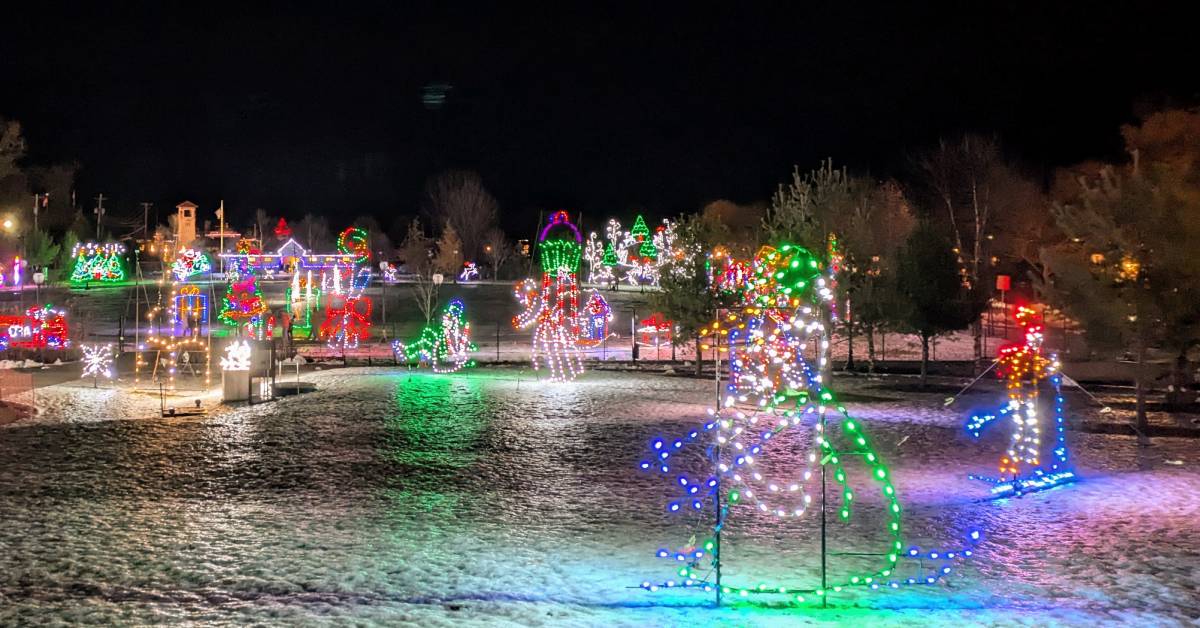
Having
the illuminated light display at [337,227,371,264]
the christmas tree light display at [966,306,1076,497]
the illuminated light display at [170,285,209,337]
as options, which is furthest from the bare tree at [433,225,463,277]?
the christmas tree light display at [966,306,1076,497]

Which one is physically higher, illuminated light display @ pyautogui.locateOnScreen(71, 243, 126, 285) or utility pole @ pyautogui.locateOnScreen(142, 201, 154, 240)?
utility pole @ pyautogui.locateOnScreen(142, 201, 154, 240)

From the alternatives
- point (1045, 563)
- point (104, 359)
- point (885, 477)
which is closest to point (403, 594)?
point (885, 477)

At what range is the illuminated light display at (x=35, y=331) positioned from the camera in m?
28.2

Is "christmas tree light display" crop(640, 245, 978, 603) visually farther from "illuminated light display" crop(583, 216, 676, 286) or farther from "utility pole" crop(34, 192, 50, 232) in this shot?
"illuminated light display" crop(583, 216, 676, 286)

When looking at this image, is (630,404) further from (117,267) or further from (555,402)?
(117,267)

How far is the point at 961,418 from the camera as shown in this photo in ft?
60.2

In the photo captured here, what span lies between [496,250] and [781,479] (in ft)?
296

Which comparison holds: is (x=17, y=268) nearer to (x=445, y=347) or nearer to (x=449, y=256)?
(x=449, y=256)

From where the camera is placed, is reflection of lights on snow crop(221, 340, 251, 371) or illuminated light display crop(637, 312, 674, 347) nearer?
reflection of lights on snow crop(221, 340, 251, 371)

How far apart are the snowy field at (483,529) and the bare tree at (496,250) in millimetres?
84682

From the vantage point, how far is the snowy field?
765 centimetres

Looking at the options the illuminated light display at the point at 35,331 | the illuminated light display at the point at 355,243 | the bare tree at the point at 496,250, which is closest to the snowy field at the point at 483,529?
the illuminated light display at the point at 35,331

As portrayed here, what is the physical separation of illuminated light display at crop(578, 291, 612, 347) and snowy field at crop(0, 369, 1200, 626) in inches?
630

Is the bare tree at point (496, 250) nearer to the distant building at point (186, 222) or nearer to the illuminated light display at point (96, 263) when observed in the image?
the illuminated light display at point (96, 263)
